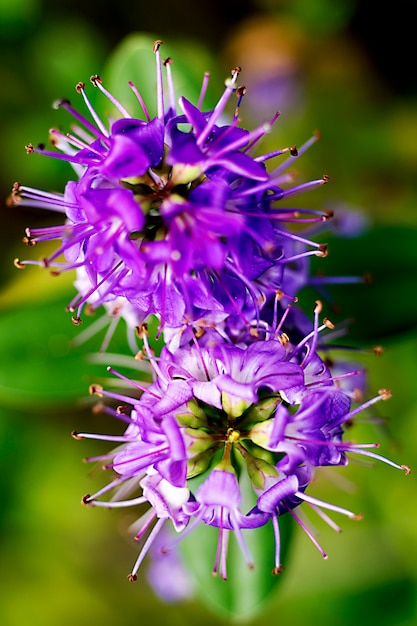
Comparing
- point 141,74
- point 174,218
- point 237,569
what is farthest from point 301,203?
point 174,218

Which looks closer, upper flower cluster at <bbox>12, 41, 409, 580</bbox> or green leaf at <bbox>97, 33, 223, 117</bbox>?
upper flower cluster at <bbox>12, 41, 409, 580</bbox>

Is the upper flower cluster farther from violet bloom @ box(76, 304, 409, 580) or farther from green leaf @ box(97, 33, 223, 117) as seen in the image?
green leaf @ box(97, 33, 223, 117)

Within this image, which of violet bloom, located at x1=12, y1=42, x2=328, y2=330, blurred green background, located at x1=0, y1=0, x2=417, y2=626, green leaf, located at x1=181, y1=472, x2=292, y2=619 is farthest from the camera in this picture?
blurred green background, located at x1=0, y1=0, x2=417, y2=626

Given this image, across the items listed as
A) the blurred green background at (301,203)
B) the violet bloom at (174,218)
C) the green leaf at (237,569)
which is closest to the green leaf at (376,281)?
the blurred green background at (301,203)

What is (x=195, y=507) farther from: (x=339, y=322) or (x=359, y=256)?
(x=359, y=256)

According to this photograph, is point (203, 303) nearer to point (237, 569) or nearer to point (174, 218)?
point (174, 218)

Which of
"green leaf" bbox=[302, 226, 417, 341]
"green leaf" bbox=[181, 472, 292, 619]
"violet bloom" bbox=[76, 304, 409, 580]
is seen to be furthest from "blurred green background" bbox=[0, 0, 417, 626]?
"violet bloom" bbox=[76, 304, 409, 580]

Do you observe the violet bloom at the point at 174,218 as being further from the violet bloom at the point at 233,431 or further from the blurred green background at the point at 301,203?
the blurred green background at the point at 301,203
